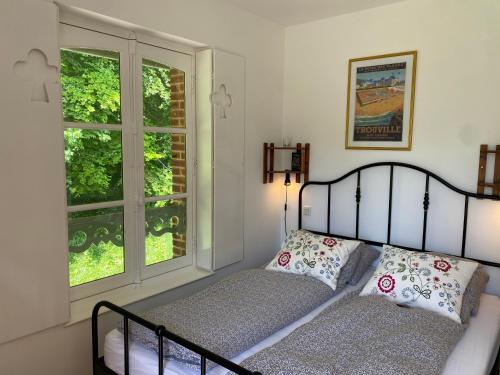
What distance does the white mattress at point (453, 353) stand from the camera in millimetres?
1683

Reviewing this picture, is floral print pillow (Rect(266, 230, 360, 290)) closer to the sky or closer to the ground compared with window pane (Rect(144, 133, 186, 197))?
closer to the ground

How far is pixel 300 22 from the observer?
10.4ft

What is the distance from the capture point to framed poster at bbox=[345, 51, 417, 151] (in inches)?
107

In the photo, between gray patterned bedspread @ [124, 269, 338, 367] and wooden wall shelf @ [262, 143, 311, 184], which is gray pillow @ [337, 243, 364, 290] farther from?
wooden wall shelf @ [262, 143, 311, 184]

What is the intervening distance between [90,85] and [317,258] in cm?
178

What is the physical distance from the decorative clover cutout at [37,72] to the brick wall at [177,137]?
0.88 meters

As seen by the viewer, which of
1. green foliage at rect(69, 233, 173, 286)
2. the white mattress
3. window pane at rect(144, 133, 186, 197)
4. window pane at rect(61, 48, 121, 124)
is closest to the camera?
the white mattress

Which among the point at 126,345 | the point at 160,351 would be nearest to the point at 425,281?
the point at 160,351

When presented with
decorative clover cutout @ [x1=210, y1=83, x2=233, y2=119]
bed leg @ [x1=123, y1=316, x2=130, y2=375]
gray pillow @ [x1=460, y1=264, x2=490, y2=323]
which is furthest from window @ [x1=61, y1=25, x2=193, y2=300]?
gray pillow @ [x1=460, y1=264, x2=490, y2=323]

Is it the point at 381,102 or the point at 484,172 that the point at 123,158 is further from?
the point at 484,172

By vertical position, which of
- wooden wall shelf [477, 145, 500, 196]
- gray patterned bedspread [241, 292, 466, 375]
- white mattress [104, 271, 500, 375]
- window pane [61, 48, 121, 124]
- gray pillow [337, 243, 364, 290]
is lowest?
white mattress [104, 271, 500, 375]

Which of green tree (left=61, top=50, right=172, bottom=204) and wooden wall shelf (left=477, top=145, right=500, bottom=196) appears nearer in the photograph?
green tree (left=61, top=50, right=172, bottom=204)

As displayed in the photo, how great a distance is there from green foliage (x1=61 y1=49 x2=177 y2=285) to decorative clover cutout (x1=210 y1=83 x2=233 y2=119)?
1.29 feet

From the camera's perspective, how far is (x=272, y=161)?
3.26 m
